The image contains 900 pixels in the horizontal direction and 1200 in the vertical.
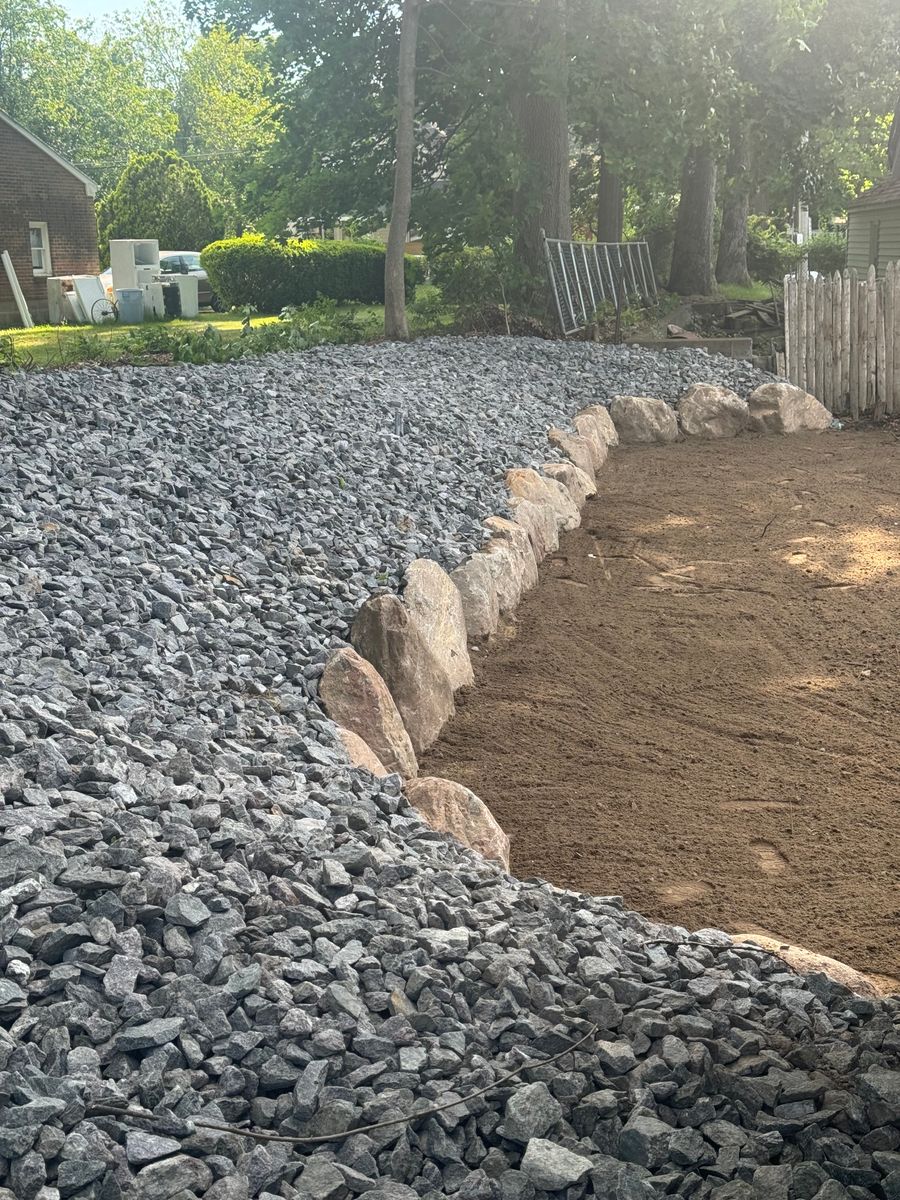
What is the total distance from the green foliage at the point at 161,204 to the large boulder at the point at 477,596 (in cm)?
3444

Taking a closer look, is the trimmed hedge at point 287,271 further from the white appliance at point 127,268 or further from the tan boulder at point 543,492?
the tan boulder at point 543,492

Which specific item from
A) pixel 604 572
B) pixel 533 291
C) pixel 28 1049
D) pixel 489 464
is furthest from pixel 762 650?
pixel 533 291

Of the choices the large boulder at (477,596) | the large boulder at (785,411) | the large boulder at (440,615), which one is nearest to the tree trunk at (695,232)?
the large boulder at (785,411)

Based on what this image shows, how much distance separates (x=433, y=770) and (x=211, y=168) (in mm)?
73707

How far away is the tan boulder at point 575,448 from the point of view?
382 inches

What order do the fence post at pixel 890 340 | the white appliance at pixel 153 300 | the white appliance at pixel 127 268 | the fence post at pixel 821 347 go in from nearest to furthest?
1. the fence post at pixel 890 340
2. the fence post at pixel 821 347
3. the white appliance at pixel 153 300
4. the white appliance at pixel 127 268

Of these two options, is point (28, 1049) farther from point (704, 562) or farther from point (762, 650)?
point (704, 562)

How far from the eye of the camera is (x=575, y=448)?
9.80 metres

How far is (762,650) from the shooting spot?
6199 millimetres

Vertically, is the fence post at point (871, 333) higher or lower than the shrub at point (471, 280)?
lower

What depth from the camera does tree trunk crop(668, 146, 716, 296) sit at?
74.6 feet

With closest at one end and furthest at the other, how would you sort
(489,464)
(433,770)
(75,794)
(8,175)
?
(75,794) → (433,770) → (489,464) → (8,175)

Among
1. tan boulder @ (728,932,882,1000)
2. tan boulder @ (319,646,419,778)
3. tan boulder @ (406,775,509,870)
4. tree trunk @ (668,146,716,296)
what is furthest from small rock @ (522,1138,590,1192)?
tree trunk @ (668,146,716,296)

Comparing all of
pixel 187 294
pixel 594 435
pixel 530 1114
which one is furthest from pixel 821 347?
pixel 187 294
